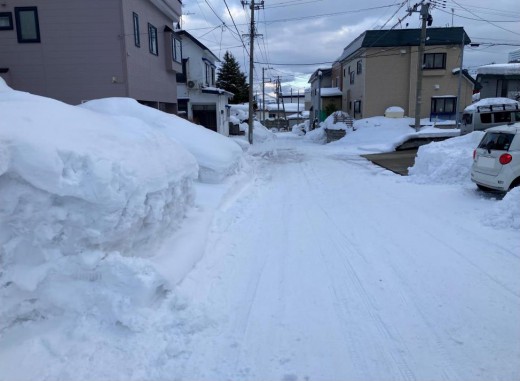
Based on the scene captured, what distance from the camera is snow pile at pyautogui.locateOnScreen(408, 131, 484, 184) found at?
38.6ft

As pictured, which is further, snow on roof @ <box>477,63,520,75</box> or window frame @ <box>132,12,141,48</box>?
snow on roof @ <box>477,63,520,75</box>

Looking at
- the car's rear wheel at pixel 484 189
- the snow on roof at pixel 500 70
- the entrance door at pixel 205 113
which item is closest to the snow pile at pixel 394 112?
the snow on roof at pixel 500 70

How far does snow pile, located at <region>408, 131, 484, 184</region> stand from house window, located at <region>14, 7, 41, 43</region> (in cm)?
1406

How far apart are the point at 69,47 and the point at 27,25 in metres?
1.71

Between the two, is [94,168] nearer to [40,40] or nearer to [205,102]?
[40,40]

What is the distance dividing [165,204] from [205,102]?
26032mm

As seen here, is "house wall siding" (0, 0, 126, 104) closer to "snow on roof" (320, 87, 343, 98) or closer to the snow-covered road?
the snow-covered road

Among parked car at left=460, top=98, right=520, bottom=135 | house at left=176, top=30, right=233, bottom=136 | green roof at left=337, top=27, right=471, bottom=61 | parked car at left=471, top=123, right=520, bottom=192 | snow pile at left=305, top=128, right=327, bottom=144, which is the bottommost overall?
snow pile at left=305, top=128, right=327, bottom=144

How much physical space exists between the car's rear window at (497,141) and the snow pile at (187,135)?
6.00m

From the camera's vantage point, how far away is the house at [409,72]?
3262 centimetres

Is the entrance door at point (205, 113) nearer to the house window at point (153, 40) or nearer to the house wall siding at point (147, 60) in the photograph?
the house wall siding at point (147, 60)

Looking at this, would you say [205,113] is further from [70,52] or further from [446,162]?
[446,162]

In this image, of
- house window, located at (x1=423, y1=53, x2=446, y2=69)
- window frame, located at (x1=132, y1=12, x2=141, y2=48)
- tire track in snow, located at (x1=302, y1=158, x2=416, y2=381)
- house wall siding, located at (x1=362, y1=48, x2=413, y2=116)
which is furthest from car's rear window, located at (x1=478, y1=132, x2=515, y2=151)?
house window, located at (x1=423, y1=53, x2=446, y2=69)

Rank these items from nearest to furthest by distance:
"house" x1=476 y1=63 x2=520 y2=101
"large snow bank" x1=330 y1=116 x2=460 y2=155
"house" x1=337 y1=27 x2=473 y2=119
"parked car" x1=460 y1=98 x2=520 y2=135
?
1. "parked car" x1=460 y1=98 x2=520 y2=135
2. "large snow bank" x1=330 y1=116 x2=460 y2=155
3. "house" x1=337 y1=27 x2=473 y2=119
4. "house" x1=476 y1=63 x2=520 y2=101
